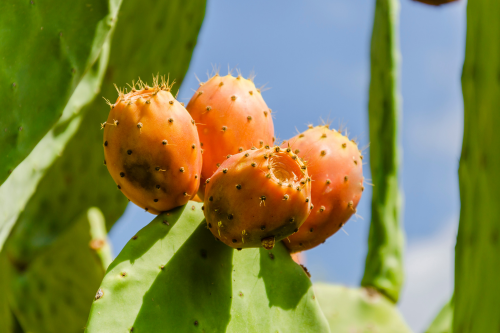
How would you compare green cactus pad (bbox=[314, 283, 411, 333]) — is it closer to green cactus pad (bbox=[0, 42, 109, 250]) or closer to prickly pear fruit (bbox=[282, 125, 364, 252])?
prickly pear fruit (bbox=[282, 125, 364, 252])

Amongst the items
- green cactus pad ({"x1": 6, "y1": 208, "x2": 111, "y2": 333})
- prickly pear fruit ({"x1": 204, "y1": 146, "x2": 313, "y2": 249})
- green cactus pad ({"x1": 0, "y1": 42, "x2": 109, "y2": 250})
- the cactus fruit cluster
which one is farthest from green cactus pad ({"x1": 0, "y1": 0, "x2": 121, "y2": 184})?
green cactus pad ({"x1": 6, "y1": 208, "x2": 111, "y2": 333})

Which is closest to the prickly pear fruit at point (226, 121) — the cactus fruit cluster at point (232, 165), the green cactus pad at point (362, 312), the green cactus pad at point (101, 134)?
the cactus fruit cluster at point (232, 165)

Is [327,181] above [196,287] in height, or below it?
above

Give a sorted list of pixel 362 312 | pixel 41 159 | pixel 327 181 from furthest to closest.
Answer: pixel 362 312
pixel 41 159
pixel 327 181

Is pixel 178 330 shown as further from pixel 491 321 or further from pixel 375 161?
pixel 375 161

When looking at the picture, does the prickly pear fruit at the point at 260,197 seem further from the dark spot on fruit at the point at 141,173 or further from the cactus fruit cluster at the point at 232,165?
the dark spot on fruit at the point at 141,173

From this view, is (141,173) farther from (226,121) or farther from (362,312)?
(362,312)

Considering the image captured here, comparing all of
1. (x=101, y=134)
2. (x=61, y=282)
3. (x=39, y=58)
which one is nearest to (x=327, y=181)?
(x=39, y=58)
